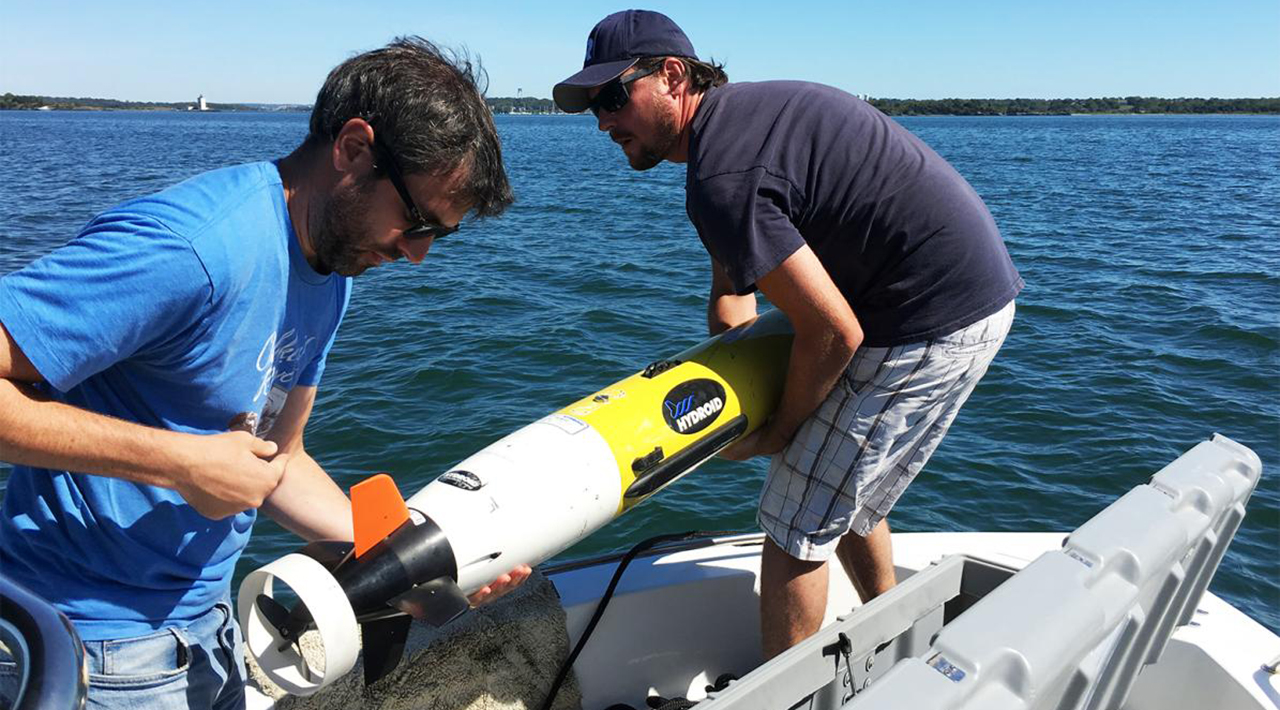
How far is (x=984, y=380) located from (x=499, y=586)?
8157 millimetres

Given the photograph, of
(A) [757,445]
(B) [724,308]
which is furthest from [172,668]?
(B) [724,308]

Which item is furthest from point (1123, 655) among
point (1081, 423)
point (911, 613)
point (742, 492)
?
point (1081, 423)

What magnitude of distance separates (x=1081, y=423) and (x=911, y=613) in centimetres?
672

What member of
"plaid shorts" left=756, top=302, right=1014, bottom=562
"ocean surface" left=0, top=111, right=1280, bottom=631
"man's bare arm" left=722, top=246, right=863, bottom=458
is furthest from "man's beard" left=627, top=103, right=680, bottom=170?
"ocean surface" left=0, top=111, right=1280, bottom=631

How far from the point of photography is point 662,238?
736 inches

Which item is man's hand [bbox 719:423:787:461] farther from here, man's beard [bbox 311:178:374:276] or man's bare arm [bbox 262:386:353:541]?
man's beard [bbox 311:178:374:276]

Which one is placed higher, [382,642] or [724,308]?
[724,308]

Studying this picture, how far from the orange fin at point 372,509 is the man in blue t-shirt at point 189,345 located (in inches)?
11.5

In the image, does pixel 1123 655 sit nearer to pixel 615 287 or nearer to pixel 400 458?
pixel 400 458

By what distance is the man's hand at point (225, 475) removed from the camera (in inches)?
65.9

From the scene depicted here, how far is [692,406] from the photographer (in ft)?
10.3

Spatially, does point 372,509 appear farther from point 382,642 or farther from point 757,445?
point 757,445

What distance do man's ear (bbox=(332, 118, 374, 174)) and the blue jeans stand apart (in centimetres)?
105

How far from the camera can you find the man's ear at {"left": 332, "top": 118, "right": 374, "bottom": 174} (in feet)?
6.01
